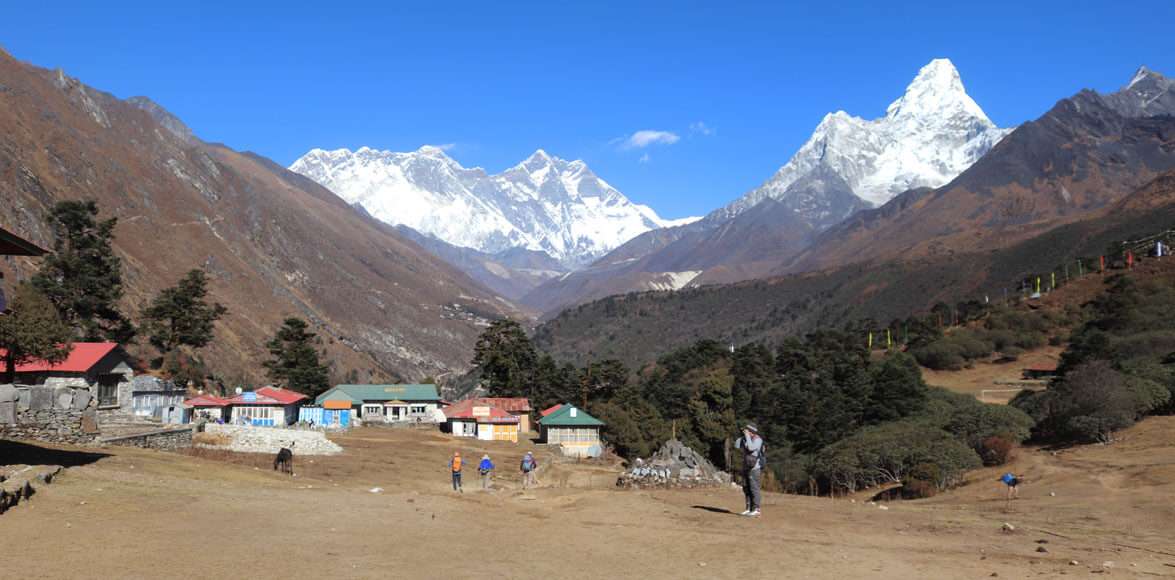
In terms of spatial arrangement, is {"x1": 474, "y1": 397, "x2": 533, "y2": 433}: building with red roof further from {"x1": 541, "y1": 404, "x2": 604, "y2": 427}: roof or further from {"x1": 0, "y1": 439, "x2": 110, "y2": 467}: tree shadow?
{"x1": 0, "y1": 439, "x2": 110, "y2": 467}: tree shadow

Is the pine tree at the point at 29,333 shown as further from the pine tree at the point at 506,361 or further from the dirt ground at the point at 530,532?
the pine tree at the point at 506,361

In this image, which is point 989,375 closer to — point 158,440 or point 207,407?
point 207,407

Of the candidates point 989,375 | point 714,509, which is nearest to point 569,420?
point 989,375

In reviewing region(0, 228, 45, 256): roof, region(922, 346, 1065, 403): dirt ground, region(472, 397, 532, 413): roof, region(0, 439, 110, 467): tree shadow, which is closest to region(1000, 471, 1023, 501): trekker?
region(0, 439, 110, 467): tree shadow

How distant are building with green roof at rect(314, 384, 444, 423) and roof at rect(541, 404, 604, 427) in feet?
74.0

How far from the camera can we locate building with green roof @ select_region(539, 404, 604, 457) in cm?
7800

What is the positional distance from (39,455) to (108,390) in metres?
33.0

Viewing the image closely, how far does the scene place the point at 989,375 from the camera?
98.0 meters

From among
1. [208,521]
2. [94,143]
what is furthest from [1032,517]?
[94,143]

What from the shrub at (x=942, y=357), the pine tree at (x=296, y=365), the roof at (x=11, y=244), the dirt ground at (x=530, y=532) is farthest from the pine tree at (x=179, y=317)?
the shrub at (x=942, y=357)

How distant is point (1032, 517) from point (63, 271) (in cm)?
7230

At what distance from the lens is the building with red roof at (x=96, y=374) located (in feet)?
165

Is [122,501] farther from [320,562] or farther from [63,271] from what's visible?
[63,271]

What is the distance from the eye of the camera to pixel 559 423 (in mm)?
78062
